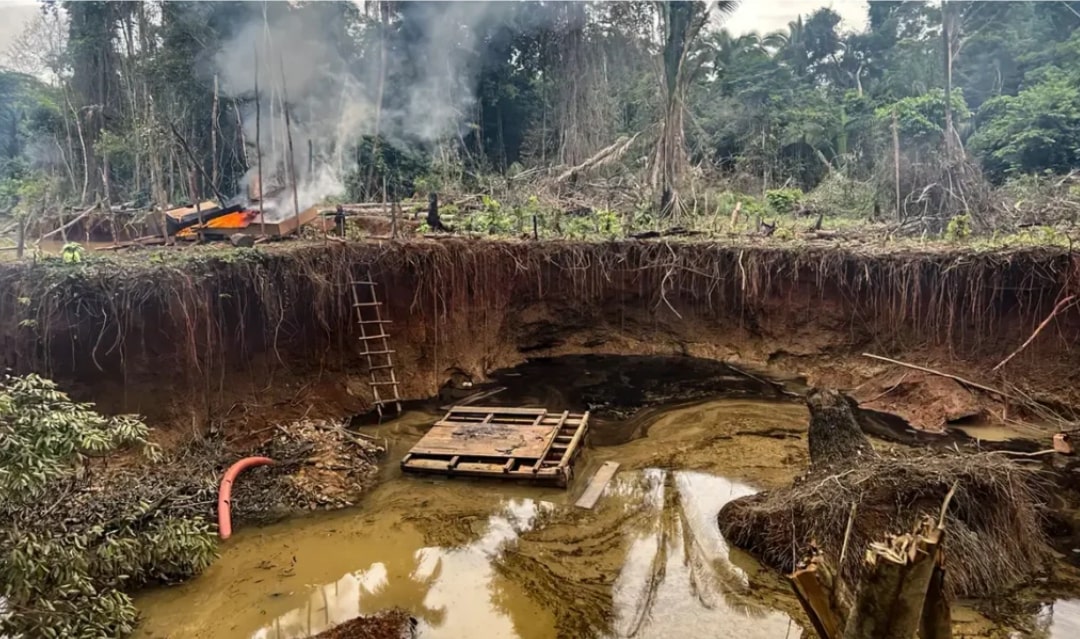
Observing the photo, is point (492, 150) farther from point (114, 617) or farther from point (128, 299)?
point (114, 617)

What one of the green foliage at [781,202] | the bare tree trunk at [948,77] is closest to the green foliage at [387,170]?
the green foliage at [781,202]

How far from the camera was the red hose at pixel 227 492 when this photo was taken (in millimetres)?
6605

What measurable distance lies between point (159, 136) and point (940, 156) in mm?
17589

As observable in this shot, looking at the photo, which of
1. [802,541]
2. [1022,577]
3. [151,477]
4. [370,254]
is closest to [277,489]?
[151,477]

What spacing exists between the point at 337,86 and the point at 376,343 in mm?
13373

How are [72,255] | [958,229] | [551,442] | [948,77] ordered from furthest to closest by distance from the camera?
[948,77] < [958,229] < [551,442] < [72,255]

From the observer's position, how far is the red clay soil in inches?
198

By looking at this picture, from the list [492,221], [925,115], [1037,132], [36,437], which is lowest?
[36,437]

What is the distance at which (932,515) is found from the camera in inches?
207

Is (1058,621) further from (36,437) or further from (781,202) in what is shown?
(781,202)

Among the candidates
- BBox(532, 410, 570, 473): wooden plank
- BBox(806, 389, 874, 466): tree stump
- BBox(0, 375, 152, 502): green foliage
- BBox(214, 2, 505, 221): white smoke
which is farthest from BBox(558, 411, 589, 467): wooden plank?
BBox(214, 2, 505, 221): white smoke

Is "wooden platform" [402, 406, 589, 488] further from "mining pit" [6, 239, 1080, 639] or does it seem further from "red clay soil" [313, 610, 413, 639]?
"red clay soil" [313, 610, 413, 639]

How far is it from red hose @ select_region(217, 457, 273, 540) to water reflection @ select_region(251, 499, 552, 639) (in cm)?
147

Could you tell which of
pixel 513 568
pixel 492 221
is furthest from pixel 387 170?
pixel 513 568
